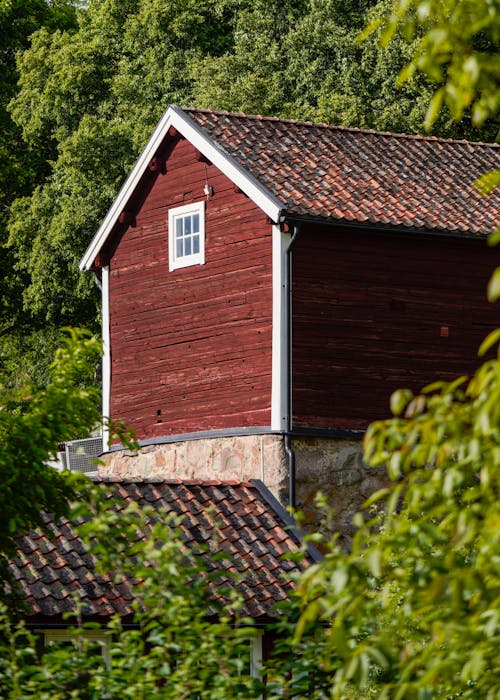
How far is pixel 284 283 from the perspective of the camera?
21250 millimetres

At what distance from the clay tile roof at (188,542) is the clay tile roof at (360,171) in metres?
4.76

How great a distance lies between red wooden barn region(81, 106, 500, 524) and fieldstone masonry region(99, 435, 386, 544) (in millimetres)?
47

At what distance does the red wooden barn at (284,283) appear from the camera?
21266mm

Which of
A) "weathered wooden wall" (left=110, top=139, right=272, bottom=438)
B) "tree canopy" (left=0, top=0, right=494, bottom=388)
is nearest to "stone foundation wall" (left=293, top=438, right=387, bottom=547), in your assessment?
"weathered wooden wall" (left=110, top=139, right=272, bottom=438)

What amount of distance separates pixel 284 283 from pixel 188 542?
5.51 m

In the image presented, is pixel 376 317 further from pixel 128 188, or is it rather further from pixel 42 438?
pixel 42 438

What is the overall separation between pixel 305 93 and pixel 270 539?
18.5 metres

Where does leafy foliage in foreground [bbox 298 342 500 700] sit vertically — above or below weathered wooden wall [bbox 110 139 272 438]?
below

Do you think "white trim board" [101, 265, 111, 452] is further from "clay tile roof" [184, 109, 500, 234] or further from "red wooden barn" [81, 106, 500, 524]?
"clay tile roof" [184, 109, 500, 234]

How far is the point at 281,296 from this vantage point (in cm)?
2125

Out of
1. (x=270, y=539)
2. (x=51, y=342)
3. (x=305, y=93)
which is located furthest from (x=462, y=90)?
(x=51, y=342)

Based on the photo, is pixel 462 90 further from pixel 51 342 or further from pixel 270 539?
pixel 51 342

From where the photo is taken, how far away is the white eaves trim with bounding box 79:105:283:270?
2133 centimetres

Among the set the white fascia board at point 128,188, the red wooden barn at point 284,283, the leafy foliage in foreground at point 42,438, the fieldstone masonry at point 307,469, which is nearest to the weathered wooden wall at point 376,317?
the red wooden barn at point 284,283
